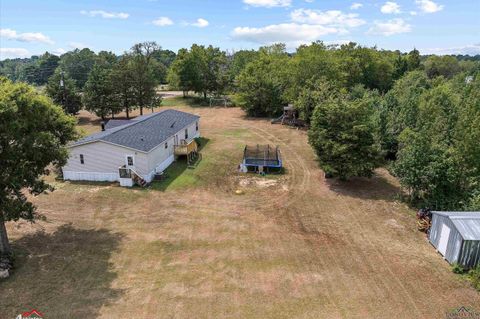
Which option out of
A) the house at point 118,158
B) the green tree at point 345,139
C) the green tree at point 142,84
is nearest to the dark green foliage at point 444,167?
the green tree at point 345,139

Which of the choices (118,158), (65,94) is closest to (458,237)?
(118,158)

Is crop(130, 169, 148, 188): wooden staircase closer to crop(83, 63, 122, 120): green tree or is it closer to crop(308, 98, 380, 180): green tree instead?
crop(308, 98, 380, 180): green tree

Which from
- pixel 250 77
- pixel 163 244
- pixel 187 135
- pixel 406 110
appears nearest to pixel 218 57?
pixel 250 77

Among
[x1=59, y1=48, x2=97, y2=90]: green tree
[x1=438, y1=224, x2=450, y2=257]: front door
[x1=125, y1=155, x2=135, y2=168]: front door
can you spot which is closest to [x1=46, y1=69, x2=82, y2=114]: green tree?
[x1=125, y1=155, x2=135, y2=168]: front door

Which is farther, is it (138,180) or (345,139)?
(138,180)

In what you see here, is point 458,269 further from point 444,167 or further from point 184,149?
point 184,149
